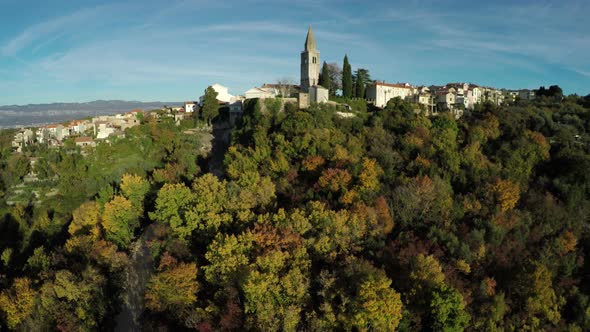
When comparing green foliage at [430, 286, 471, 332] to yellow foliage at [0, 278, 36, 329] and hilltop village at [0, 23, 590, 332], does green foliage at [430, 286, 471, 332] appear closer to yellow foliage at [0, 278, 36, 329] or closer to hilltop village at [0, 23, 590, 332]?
hilltop village at [0, 23, 590, 332]

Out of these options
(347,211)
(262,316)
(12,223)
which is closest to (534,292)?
(347,211)

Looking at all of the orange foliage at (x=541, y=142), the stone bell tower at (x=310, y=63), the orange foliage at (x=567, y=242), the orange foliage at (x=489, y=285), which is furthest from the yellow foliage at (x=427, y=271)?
A: the stone bell tower at (x=310, y=63)

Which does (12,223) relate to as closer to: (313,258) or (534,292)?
(313,258)

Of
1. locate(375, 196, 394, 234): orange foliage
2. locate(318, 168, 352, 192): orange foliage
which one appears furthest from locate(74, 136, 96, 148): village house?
locate(375, 196, 394, 234): orange foliage

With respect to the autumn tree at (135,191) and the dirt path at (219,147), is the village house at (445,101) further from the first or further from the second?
the autumn tree at (135,191)

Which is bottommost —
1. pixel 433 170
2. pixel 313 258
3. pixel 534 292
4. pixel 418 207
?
pixel 534 292

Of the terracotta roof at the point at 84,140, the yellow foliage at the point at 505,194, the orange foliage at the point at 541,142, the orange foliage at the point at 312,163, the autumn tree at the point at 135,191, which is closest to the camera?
the yellow foliage at the point at 505,194

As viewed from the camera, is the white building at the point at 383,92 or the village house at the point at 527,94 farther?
the village house at the point at 527,94
